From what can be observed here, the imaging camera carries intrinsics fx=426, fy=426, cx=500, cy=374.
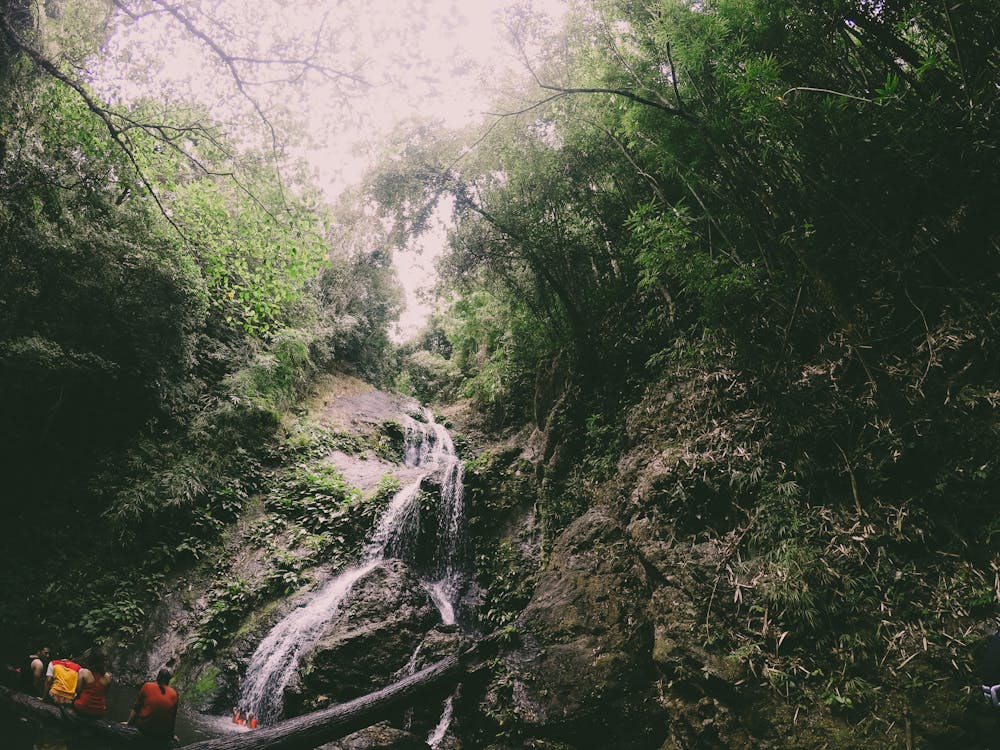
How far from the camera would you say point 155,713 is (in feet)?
12.4

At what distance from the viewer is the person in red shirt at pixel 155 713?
3.75 m

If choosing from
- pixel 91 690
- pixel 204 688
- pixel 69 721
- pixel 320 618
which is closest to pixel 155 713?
pixel 69 721

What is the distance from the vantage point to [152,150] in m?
5.84

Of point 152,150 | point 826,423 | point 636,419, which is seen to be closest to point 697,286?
point 826,423

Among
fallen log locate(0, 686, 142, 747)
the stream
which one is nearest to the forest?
the stream

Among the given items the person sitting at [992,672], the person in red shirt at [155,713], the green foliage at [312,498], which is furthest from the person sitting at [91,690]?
the person sitting at [992,672]

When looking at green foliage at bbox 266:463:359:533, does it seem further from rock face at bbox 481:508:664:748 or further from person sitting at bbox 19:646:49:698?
rock face at bbox 481:508:664:748

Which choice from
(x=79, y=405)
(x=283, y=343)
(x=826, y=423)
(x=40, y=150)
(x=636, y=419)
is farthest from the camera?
(x=283, y=343)

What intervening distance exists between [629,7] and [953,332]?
17.8 feet

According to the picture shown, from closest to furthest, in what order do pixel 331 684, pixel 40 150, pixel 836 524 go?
1. pixel 836 524
2. pixel 331 684
3. pixel 40 150

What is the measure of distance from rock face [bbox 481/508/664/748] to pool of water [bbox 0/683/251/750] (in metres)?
3.29

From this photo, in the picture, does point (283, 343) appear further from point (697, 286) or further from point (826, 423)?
point (826, 423)

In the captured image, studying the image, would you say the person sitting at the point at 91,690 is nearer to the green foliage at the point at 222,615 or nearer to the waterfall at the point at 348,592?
the waterfall at the point at 348,592

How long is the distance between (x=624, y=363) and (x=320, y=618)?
20.1ft
